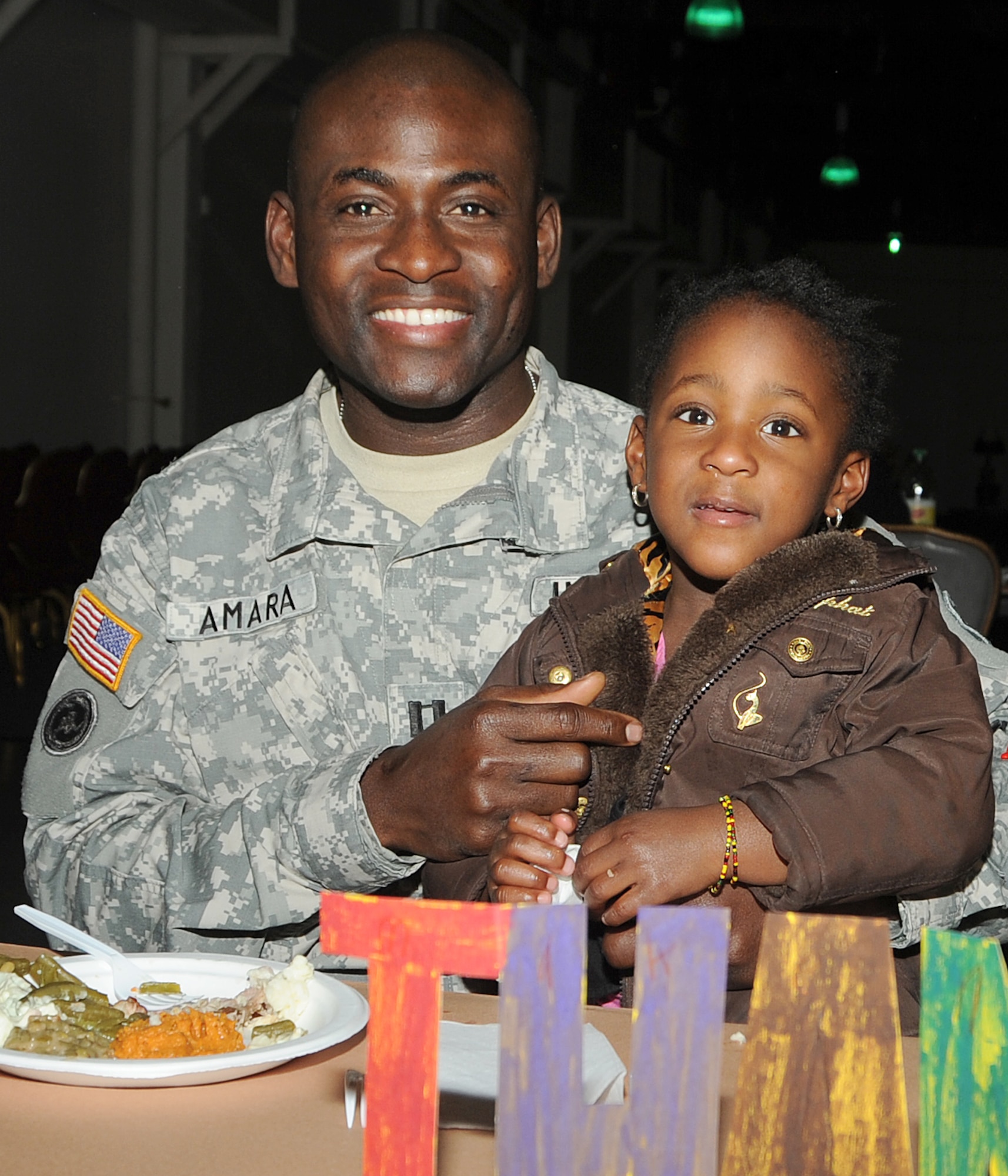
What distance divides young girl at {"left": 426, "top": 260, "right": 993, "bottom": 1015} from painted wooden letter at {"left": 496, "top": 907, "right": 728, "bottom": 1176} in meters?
0.48

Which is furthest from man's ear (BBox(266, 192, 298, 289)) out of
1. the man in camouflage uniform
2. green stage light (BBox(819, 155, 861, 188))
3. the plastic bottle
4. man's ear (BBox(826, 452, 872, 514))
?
green stage light (BBox(819, 155, 861, 188))

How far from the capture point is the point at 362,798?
1465 mm

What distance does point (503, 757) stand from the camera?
1336 millimetres

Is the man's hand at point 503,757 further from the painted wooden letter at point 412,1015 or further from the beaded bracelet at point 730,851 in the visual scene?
the painted wooden letter at point 412,1015

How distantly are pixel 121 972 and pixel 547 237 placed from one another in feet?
3.91

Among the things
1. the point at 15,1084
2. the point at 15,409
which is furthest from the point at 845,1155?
the point at 15,409

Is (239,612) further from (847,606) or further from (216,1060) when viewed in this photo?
(216,1060)

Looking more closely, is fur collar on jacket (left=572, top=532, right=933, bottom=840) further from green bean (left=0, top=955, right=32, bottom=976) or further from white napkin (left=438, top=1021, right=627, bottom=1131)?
green bean (left=0, top=955, right=32, bottom=976)

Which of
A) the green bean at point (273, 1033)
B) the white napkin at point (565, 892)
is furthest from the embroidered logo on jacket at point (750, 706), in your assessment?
the green bean at point (273, 1033)

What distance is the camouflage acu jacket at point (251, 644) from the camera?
5.45 ft

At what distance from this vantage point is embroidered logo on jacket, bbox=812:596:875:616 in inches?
55.2

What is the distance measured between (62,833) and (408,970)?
42.2 inches

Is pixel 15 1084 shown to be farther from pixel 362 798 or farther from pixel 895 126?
pixel 895 126

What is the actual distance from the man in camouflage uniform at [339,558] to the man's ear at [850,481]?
0.34 meters
